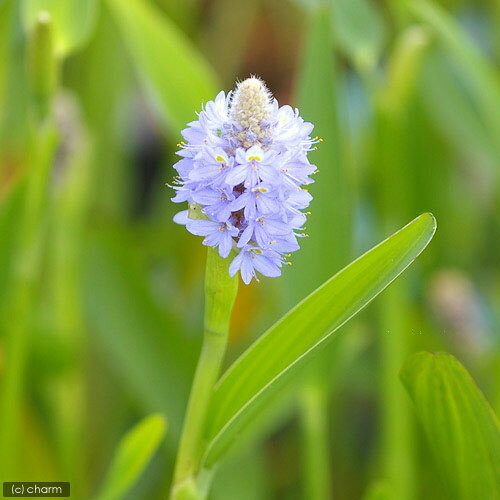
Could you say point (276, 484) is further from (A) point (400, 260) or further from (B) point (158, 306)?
(A) point (400, 260)

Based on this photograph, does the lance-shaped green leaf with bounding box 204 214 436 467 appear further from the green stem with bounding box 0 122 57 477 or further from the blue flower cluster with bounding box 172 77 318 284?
the green stem with bounding box 0 122 57 477

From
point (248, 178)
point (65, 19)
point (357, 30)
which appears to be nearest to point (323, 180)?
point (357, 30)

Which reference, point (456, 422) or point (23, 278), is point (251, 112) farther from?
point (23, 278)

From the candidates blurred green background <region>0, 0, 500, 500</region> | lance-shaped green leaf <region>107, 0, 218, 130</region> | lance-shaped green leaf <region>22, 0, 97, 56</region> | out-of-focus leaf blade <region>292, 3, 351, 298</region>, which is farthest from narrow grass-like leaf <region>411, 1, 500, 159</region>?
lance-shaped green leaf <region>22, 0, 97, 56</region>

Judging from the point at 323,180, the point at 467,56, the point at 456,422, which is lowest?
the point at 456,422

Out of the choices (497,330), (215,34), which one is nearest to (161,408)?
(497,330)

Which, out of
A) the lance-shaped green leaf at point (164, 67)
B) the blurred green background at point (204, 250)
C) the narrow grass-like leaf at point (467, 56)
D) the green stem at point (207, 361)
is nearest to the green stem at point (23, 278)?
the blurred green background at point (204, 250)
